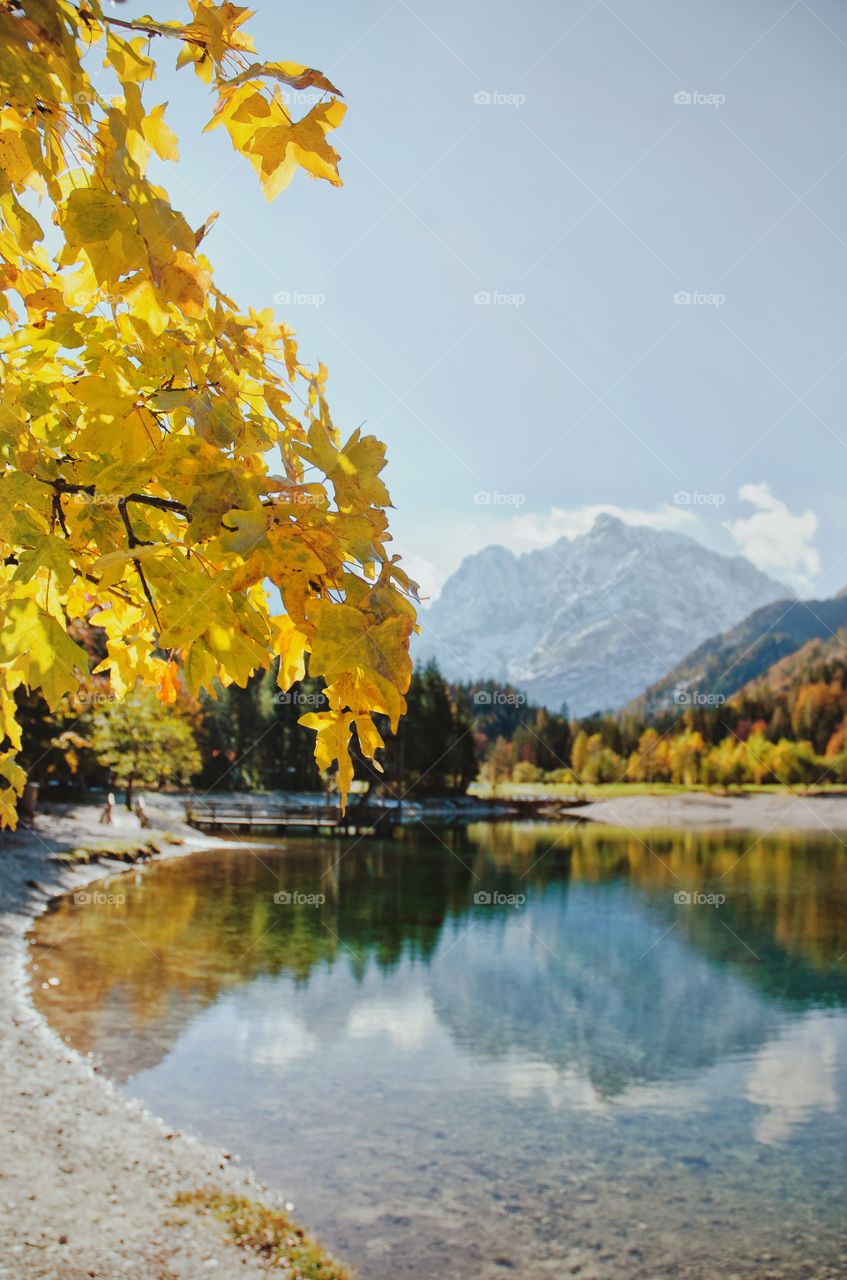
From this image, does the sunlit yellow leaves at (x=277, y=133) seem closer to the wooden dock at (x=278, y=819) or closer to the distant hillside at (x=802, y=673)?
the wooden dock at (x=278, y=819)

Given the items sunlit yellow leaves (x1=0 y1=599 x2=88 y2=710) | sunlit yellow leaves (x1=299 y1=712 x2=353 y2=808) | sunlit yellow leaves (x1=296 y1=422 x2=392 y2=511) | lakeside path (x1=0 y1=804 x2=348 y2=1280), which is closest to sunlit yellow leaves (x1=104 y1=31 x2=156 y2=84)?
sunlit yellow leaves (x1=296 y1=422 x2=392 y2=511)

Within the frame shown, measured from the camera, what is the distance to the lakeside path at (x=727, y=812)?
62.8 metres

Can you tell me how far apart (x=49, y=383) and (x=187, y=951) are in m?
15.6

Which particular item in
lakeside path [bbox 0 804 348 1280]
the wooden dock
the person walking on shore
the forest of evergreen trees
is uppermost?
the forest of evergreen trees

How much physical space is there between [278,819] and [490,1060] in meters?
32.9

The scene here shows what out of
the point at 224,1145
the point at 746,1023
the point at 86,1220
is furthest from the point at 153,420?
the point at 746,1023

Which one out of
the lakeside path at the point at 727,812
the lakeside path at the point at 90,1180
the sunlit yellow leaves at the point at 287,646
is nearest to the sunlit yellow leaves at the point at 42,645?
the sunlit yellow leaves at the point at 287,646

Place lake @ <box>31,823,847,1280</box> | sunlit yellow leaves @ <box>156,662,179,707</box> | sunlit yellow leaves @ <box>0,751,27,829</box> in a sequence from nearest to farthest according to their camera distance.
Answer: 1. sunlit yellow leaves @ <box>0,751,27,829</box>
2. sunlit yellow leaves @ <box>156,662,179,707</box>
3. lake @ <box>31,823,847,1280</box>

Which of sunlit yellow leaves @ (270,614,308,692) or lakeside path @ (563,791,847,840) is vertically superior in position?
sunlit yellow leaves @ (270,614,308,692)

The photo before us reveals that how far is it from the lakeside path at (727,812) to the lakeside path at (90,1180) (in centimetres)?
5307

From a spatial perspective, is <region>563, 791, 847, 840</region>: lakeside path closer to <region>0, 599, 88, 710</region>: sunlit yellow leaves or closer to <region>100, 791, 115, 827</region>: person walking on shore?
<region>100, 791, 115, 827</region>: person walking on shore

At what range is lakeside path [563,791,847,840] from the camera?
2470 inches

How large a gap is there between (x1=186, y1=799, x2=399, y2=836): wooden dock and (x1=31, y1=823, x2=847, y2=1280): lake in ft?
49.3

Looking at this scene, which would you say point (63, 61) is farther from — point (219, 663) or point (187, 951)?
point (187, 951)
